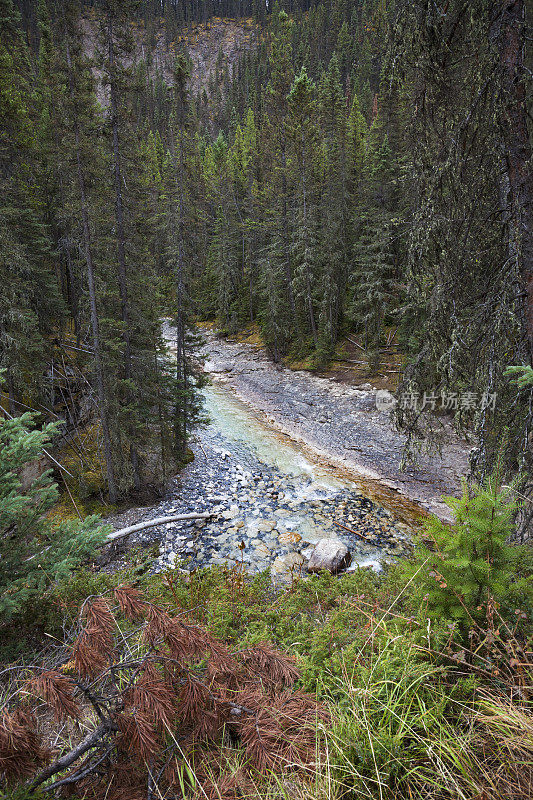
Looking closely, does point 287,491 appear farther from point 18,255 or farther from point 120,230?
point 18,255

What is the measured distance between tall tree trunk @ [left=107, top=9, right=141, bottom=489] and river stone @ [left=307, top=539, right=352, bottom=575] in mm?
6611

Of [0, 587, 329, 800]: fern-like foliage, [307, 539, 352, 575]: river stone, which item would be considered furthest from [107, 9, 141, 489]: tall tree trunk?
[0, 587, 329, 800]: fern-like foliage

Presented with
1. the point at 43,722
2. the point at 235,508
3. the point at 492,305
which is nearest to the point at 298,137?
the point at 235,508

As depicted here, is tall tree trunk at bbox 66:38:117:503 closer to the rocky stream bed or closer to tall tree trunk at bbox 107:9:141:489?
tall tree trunk at bbox 107:9:141:489

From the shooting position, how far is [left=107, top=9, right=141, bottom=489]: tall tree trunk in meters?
9.73

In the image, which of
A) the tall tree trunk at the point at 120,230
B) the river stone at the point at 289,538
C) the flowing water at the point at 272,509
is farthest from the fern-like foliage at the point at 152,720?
the tall tree trunk at the point at 120,230

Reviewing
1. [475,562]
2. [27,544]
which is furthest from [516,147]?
[27,544]

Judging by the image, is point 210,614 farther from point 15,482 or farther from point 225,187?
point 225,187

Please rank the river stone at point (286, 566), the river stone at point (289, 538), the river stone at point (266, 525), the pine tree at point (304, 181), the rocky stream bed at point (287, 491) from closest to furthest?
the river stone at point (286, 566) → the rocky stream bed at point (287, 491) → the river stone at point (289, 538) → the river stone at point (266, 525) → the pine tree at point (304, 181)

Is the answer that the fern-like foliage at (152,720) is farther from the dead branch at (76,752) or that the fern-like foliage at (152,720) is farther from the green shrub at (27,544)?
the green shrub at (27,544)

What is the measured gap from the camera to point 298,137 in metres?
22.9

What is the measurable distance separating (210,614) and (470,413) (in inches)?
151

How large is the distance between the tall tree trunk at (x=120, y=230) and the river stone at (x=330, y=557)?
6611mm

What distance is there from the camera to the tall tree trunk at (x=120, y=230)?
31.9 feet
